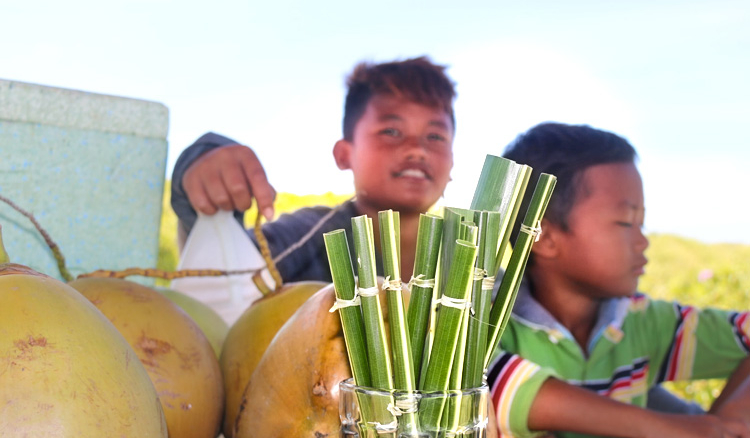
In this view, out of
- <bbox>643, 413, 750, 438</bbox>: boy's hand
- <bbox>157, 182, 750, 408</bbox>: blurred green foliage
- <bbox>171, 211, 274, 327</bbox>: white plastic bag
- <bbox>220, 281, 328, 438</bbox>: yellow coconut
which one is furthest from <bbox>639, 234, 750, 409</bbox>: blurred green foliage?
<bbox>220, 281, 328, 438</bbox>: yellow coconut

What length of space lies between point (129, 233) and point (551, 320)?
0.90 m

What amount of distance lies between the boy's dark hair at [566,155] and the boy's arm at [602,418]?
0.48 metres

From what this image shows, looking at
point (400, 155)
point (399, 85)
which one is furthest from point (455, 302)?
point (399, 85)

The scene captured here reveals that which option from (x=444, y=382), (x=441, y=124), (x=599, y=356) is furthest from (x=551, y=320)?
(x=444, y=382)

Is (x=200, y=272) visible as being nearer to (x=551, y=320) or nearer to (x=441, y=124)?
→ (x=551, y=320)

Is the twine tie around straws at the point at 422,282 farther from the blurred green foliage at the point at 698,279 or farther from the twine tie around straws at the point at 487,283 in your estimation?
the blurred green foliage at the point at 698,279

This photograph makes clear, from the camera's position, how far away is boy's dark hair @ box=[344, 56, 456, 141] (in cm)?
196

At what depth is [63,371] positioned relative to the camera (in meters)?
0.54

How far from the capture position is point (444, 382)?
0.53 meters

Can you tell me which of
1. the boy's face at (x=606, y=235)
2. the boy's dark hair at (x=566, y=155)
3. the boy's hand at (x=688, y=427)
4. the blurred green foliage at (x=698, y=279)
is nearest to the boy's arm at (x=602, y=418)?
the boy's hand at (x=688, y=427)

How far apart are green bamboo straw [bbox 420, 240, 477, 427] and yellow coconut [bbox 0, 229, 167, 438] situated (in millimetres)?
239

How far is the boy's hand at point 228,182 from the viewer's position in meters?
1.28

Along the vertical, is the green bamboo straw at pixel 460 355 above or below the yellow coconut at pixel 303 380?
above

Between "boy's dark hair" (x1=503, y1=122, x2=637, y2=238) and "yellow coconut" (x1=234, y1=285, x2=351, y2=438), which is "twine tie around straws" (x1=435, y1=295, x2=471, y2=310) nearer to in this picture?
"yellow coconut" (x1=234, y1=285, x2=351, y2=438)
